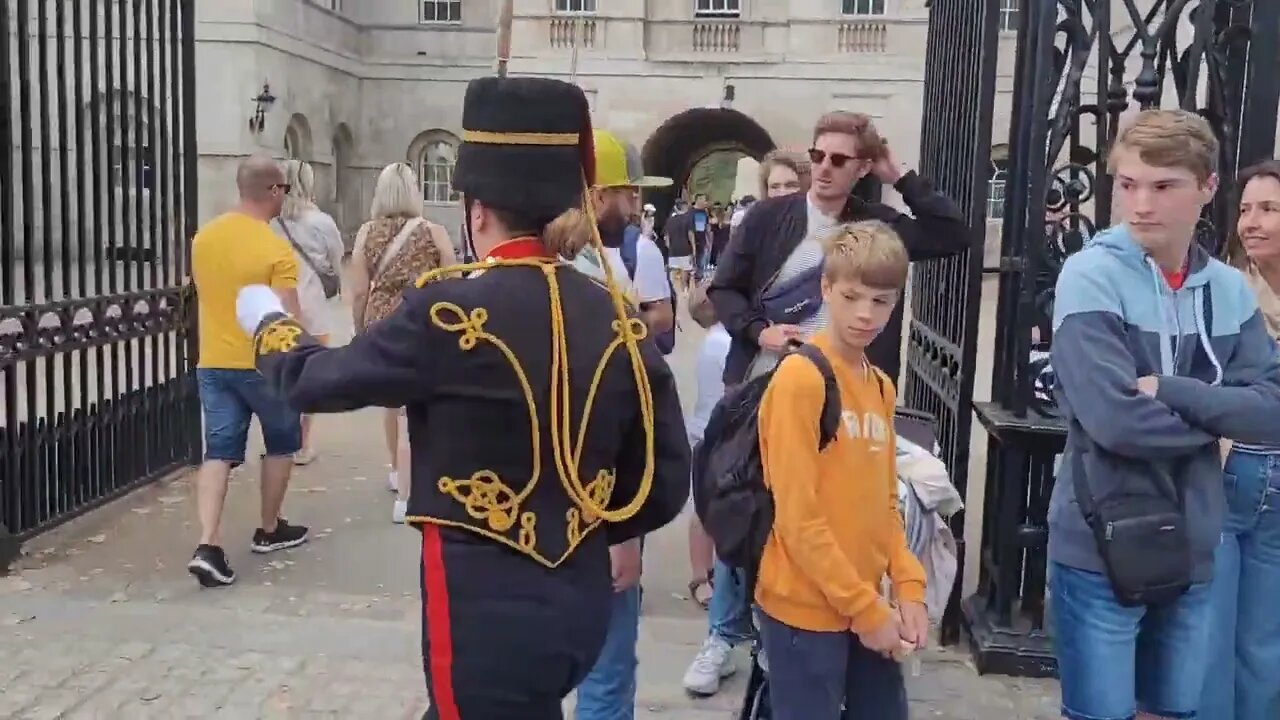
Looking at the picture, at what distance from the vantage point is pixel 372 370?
7.40 ft

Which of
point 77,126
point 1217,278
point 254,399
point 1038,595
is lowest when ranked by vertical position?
point 1038,595

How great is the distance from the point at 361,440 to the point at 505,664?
6.58m

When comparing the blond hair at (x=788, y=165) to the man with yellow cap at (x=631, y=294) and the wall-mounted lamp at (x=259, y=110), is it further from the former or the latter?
the wall-mounted lamp at (x=259, y=110)

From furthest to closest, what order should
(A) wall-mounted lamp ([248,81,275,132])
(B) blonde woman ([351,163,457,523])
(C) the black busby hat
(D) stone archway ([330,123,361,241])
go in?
(D) stone archway ([330,123,361,241]) → (A) wall-mounted lamp ([248,81,275,132]) → (B) blonde woman ([351,163,457,523]) → (C) the black busby hat

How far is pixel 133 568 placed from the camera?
564 centimetres

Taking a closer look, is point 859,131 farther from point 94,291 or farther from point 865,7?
point 865,7

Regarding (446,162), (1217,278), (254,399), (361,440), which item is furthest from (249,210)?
(446,162)

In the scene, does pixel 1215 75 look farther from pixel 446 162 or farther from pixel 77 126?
pixel 446 162

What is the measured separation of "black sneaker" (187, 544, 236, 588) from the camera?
538cm

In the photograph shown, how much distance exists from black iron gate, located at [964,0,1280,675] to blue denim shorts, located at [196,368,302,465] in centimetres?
324

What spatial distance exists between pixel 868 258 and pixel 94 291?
194 inches

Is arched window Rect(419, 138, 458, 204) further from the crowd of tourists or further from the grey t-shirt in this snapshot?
the grey t-shirt

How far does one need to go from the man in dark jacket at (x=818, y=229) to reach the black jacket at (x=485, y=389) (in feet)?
5.24

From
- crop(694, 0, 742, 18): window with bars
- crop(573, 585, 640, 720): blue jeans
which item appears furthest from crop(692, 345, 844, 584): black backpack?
crop(694, 0, 742, 18): window with bars
